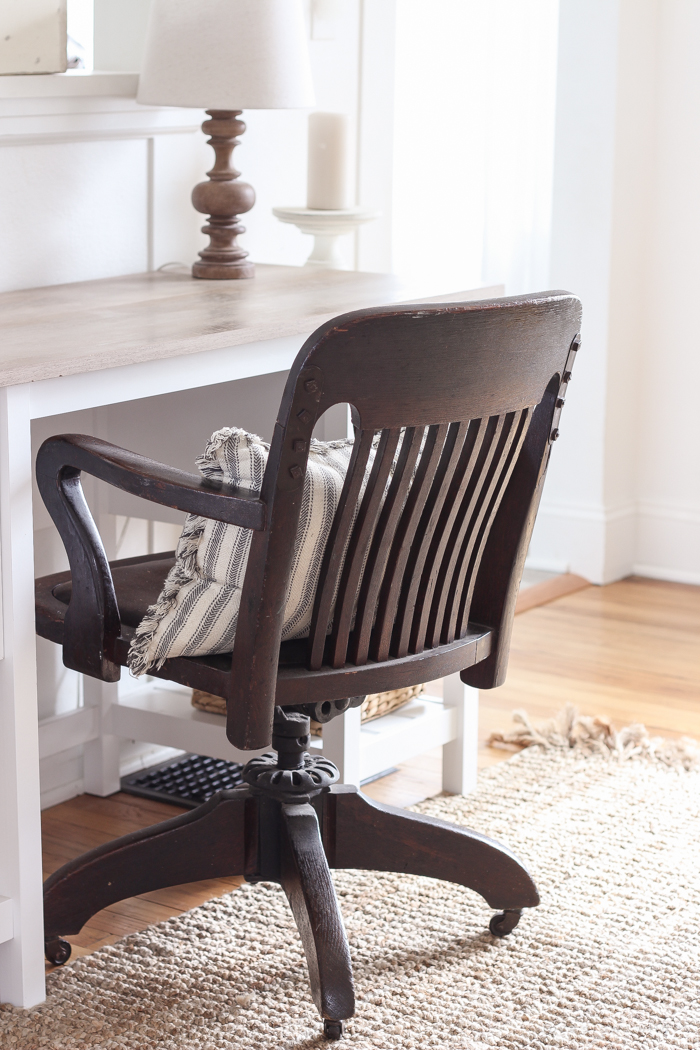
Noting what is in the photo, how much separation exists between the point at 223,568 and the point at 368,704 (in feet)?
2.42

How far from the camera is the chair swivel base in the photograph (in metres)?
1.64

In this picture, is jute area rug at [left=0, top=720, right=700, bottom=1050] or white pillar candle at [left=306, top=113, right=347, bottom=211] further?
white pillar candle at [left=306, top=113, right=347, bottom=211]

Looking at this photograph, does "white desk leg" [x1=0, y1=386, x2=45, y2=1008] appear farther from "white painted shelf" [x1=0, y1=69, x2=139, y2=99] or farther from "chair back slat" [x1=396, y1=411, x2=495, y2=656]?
"white painted shelf" [x1=0, y1=69, x2=139, y2=99]

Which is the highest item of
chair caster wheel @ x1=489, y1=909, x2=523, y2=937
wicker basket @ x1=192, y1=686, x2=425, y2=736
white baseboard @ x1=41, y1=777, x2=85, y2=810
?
wicker basket @ x1=192, y1=686, x2=425, y2=736

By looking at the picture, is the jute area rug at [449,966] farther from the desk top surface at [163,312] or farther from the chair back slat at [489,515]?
the desk top surface at [163,312]

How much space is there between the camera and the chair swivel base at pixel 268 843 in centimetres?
164

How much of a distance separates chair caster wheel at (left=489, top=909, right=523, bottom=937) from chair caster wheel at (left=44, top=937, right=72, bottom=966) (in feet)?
1.72

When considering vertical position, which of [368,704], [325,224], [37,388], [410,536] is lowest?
[368,704]

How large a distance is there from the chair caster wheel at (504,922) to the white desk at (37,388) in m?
0.56

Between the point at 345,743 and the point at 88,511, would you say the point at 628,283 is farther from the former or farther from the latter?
the point at 88,511

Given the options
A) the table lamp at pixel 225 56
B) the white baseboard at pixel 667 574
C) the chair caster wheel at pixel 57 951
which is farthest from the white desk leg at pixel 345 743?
the white baseboard at pixel 667 574

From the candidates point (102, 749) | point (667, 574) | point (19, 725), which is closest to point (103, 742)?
point (102, 749)

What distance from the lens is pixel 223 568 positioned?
4.76 ft

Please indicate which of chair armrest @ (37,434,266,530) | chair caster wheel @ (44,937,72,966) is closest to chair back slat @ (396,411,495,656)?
chair armrest @ (37,434,266,530)
